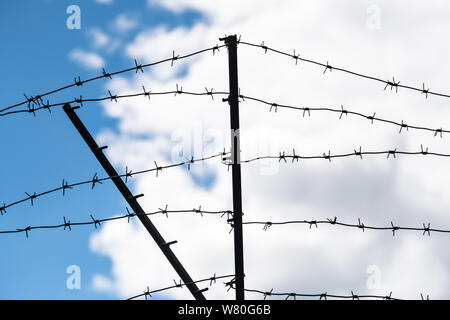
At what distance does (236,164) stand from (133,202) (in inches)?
32.9

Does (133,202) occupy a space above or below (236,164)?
below

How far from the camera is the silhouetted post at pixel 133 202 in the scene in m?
5.50

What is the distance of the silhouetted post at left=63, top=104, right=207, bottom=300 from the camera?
5.50 m

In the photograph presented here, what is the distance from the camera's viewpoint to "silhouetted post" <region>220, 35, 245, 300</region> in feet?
17.4

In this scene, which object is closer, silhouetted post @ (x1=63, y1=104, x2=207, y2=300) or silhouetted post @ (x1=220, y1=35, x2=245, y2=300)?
silhouetted post @ (x1=220, y1=35, x2=245, y2=300)

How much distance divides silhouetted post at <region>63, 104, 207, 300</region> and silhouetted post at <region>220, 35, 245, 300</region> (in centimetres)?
35

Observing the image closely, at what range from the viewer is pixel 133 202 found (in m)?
5.68

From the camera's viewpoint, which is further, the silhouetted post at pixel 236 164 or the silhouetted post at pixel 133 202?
the silhouetted post at pixel 133 202

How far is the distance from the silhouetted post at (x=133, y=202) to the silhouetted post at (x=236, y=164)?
→ 35 cm

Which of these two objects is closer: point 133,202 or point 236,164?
point 236,164

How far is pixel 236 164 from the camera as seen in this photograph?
215 inches
